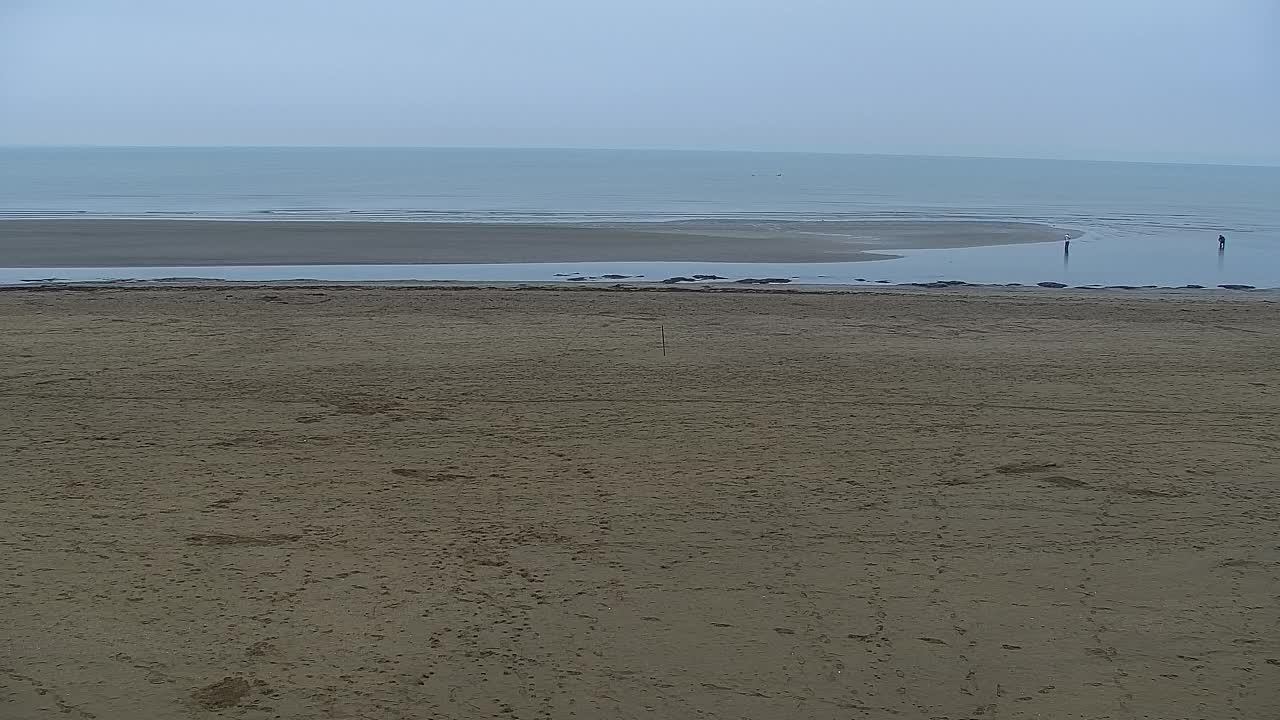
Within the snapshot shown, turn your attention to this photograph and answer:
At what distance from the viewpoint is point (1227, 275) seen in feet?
Answer: 89.0

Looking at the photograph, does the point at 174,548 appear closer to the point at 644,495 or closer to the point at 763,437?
the point at 644,495

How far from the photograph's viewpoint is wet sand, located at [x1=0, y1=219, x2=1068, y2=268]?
28.0 metres

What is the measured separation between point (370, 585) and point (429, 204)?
4861 cm

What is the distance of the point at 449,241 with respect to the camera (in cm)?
3266

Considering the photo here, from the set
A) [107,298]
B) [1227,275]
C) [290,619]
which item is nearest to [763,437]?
[290,619]

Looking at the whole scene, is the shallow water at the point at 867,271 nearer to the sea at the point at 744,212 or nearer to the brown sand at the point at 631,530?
the sea at the point at 744,212

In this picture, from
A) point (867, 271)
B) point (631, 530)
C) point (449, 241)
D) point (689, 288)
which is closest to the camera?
point (631, 530)

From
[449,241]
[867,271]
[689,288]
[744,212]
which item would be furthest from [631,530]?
[744,212]

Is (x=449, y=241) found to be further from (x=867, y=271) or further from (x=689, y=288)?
(x=689, y=288)

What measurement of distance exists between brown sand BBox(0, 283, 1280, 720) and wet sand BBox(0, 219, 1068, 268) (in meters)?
14.0

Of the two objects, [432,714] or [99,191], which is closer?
[432,714]

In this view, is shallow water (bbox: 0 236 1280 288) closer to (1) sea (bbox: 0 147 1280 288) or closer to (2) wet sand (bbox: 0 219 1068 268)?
(1) sea (bbox: 0 147 1280 288)

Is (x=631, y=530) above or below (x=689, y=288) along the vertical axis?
below

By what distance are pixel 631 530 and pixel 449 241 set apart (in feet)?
85.2
